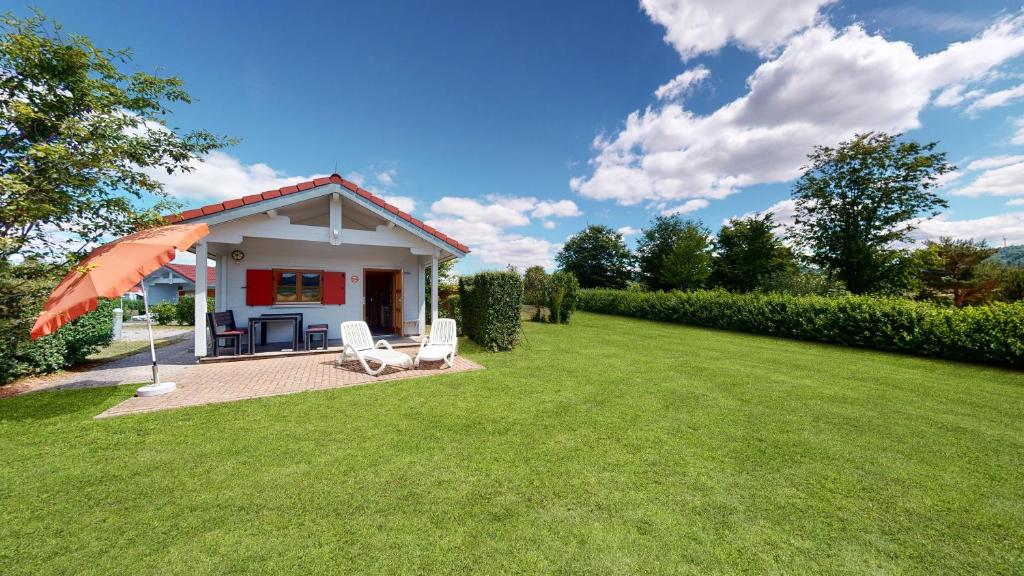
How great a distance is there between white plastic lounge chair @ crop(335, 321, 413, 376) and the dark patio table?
7.18 ft

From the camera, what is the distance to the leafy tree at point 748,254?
93.0 feet

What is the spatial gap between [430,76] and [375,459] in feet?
43.3

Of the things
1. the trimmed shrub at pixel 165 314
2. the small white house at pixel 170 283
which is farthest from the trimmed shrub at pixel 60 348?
the small white house at pixel 170 283

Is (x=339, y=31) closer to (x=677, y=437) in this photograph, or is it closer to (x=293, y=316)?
(x=293, y=316)

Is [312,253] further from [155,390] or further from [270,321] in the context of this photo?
[155,390]

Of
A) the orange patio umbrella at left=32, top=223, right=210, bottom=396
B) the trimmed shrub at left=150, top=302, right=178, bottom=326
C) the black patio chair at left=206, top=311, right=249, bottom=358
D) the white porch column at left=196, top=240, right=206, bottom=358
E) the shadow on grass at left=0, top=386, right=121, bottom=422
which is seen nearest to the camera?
the orange patio umbrella at left=32, top=223, right=210, bottom=396

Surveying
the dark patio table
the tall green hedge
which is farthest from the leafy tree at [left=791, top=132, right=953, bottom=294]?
the dark patio table

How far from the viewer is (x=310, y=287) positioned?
980cm

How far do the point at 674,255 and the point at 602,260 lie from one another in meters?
12.9

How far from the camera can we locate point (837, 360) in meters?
8.73

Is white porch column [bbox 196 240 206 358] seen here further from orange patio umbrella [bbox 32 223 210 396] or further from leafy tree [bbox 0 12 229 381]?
orange patio umbrella [bbox 32 223 210 396]

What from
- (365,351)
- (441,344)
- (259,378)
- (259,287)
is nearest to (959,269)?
(441,344)

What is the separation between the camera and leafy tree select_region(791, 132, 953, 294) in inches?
799

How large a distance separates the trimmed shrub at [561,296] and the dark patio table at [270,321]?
35.6 feet
